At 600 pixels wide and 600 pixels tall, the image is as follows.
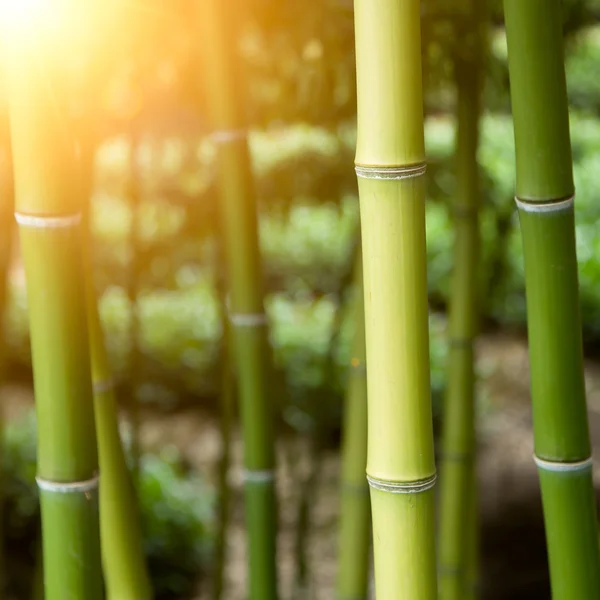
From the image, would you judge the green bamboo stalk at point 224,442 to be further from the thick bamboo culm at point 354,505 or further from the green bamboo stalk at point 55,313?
the green bamboo stalk at point 55,313

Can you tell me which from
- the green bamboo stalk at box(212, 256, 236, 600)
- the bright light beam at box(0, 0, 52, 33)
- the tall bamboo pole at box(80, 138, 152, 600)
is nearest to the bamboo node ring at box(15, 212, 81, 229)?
the bright light beam at box(0, 0, 52, 33)

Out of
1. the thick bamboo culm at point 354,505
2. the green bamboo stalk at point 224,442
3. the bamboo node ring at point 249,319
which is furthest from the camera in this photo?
the green bamboo stalk at point 224,442

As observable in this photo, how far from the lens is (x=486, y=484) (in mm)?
3090

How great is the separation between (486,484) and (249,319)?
2.23 meters

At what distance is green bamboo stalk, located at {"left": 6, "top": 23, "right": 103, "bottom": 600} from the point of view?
60 cm

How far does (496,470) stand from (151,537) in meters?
1.31

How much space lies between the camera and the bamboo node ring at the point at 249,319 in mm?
1069

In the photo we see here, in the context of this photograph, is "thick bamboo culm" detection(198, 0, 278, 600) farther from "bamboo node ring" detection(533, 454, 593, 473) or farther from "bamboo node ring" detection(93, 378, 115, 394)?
"bamboo node ring" detection(533, 454, 593, 473)

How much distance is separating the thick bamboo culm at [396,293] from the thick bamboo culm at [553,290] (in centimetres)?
11

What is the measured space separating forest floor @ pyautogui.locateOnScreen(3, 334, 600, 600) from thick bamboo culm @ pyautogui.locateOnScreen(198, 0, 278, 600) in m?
0.90

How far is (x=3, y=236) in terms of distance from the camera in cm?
130

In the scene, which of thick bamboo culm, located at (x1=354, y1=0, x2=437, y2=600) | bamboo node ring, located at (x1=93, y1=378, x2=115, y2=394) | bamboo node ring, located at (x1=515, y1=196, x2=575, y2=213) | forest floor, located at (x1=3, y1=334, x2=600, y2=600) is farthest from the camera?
forest floor, located at (x1=3, y1=334, x2=600, y2=600)

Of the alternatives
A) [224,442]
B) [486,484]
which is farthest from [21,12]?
[486,484]

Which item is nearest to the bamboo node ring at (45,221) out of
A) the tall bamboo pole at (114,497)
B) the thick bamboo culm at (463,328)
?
the tall bamboo pole at (114,497)
